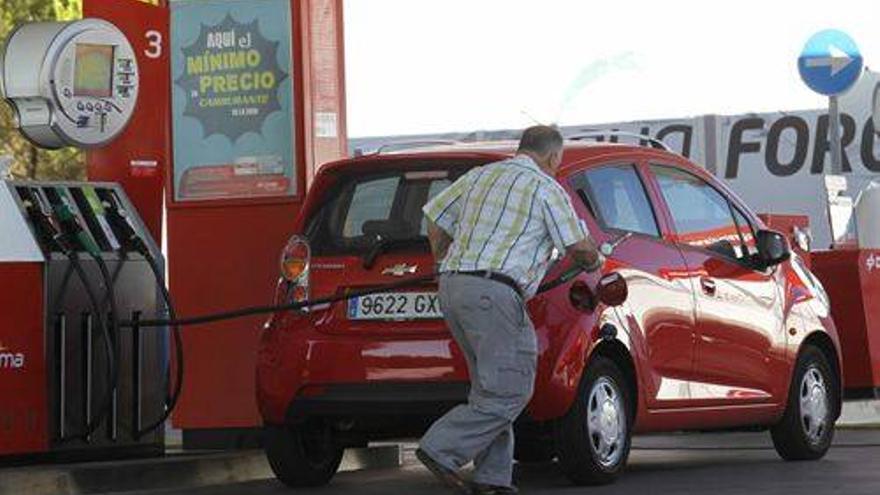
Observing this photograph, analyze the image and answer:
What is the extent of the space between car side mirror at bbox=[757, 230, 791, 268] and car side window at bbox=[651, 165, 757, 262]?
0.35 feet

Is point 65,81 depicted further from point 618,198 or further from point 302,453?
point 618,198

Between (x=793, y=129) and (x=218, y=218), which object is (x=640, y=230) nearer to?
(x=218, y=218)

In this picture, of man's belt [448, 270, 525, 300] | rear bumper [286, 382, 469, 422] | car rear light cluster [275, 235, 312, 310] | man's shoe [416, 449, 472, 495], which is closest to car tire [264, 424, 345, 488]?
rear bumper [286, 382, 469, 422]

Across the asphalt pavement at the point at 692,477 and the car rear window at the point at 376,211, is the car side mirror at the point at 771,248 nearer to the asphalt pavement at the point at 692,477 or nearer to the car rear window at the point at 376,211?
the asphalt pavement at the point at 692,477

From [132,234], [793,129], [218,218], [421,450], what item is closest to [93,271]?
[132,234]

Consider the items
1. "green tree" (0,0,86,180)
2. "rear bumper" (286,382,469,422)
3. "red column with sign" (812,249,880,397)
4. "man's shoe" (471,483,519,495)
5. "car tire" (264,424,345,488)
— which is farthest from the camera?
"green tree" (0,0,86,180)

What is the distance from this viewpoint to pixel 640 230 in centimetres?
1130

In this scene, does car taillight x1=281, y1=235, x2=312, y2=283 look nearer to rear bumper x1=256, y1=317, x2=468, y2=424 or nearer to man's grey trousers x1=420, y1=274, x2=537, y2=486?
rear bumper x1=256, y1=317, x2=468, y2=424

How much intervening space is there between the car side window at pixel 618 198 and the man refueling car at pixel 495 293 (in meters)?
0.92

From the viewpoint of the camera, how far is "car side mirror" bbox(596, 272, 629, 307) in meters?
10.4

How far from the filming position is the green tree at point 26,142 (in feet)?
80.9

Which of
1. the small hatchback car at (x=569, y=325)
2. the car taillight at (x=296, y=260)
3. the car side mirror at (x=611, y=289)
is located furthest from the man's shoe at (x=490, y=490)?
the car taillight at (x=296, y=260)

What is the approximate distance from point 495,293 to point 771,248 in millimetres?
2759

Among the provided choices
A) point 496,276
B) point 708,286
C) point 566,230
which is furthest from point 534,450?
point 566,230
